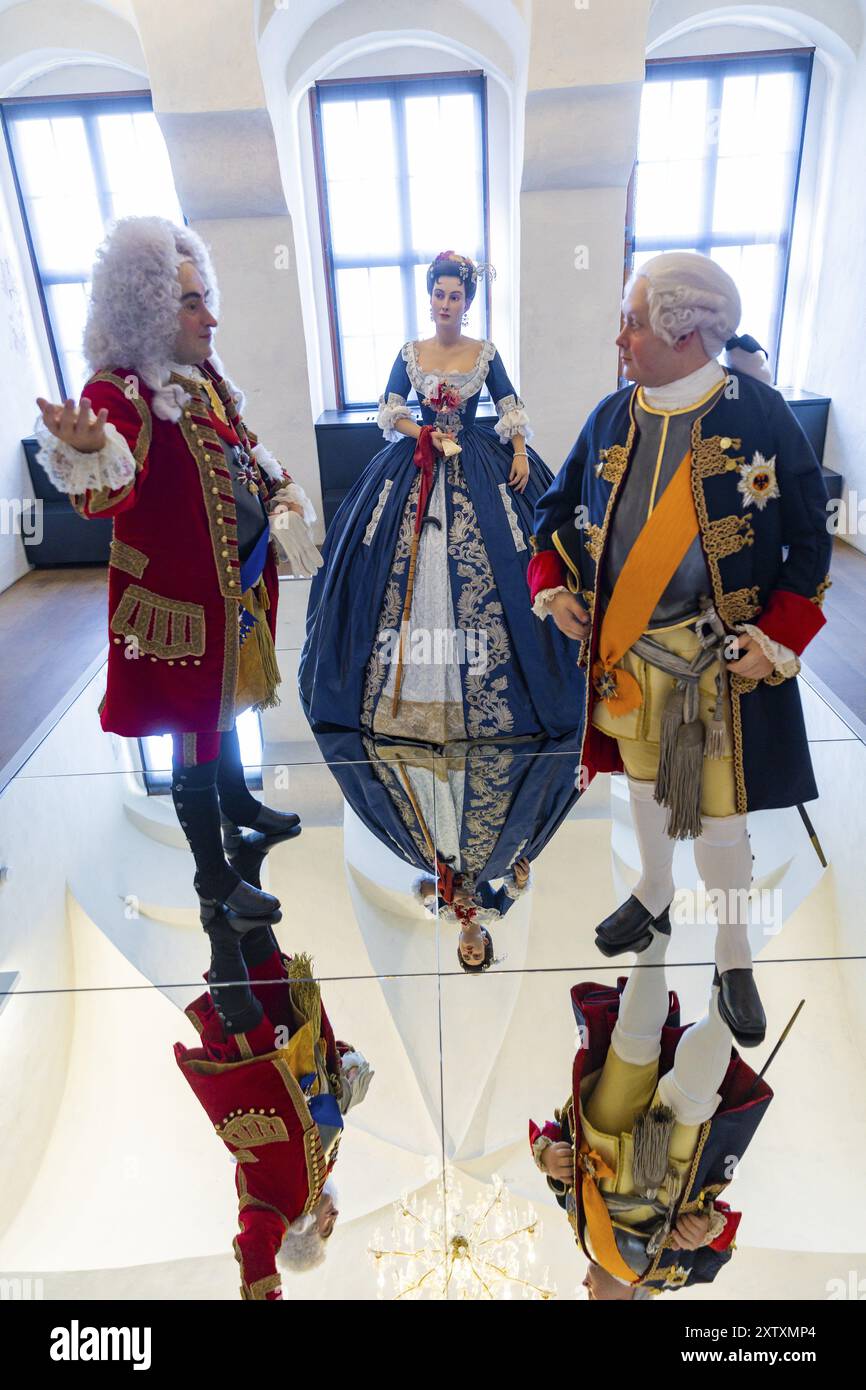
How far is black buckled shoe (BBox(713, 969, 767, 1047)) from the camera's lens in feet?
5.73

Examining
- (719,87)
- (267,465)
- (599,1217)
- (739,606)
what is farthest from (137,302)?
(719,87)

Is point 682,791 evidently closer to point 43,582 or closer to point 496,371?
point 496,371

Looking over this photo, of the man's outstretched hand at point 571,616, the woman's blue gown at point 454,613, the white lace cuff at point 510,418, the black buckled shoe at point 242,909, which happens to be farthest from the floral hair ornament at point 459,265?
the black buckled shoe at point 242,909

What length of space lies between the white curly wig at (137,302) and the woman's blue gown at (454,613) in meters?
1.32

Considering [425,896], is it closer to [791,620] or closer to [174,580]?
[174,580]

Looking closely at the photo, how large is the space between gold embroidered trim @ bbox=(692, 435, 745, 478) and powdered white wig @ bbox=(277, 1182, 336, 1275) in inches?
54.2

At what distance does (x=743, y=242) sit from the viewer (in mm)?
6012

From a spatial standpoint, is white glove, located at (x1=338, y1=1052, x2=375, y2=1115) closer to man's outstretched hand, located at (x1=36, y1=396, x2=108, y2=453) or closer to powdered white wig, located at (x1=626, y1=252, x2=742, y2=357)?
man's outstretched hand, located at (x1=36, y1=396, x2=108, y2=453)

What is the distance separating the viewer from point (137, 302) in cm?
168

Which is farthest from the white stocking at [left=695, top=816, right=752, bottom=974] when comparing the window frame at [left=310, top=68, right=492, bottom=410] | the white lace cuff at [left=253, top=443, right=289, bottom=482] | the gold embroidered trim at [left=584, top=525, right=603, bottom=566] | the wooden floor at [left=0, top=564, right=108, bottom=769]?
the window frame at [left=310, top=68, right=492, bottom=410]

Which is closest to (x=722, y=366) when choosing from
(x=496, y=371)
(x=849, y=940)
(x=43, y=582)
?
(x=849, y=940)

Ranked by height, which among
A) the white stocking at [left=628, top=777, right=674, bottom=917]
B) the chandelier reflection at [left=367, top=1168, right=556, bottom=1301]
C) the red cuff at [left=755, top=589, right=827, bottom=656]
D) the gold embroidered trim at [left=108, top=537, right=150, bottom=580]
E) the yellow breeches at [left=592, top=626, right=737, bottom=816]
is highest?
the gold embroidered trim at [left=108, top=537, right=150, bottom=580]

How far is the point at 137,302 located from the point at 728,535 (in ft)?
3.64

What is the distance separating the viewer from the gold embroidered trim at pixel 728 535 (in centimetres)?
159
